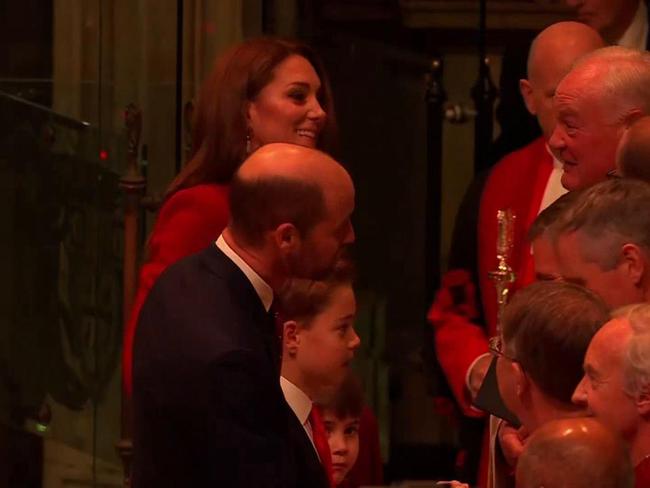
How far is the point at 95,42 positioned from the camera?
673 centimetres

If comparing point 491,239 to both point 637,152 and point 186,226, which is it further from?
point 637,152

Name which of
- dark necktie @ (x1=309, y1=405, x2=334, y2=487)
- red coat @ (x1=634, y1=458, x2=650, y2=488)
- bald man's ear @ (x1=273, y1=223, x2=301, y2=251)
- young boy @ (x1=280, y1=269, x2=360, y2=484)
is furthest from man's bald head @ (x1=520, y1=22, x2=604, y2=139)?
red coat @ (x1=634, y1=458, x2=650, y2=488)

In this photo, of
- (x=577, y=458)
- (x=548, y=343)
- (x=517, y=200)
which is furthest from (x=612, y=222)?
(x=517, y=200)

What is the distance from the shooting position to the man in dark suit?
367cm

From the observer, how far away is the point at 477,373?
506 cm

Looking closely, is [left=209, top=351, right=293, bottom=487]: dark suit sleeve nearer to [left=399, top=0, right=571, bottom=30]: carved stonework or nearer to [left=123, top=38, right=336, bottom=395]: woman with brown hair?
[left=123, top=38, right=336, bottom=395]: woman with brown hair

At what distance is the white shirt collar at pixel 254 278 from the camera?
152 inches

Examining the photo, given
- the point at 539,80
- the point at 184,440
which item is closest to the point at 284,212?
the point at 184,440

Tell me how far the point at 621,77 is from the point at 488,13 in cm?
203

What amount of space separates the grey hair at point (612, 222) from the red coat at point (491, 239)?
0.99m

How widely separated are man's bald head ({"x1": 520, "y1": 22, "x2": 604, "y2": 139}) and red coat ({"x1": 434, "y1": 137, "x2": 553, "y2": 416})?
0.49 ft

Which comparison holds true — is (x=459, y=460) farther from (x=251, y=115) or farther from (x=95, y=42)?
(x=95, y=42)

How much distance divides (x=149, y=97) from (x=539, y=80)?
194 centimetres

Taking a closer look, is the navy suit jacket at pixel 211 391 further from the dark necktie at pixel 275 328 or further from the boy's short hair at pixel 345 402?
the boy's short hair at pixel 345 402
